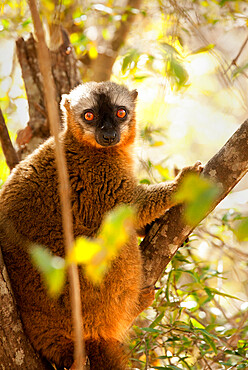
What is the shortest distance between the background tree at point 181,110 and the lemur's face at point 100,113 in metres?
0.29

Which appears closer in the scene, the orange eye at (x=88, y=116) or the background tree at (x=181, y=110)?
the background tree at (x=181, y=110)

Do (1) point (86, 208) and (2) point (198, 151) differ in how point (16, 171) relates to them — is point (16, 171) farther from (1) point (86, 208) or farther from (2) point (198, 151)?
(2) point (198, 151)

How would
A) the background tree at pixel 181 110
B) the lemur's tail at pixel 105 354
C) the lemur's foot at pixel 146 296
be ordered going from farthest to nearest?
the lemur's foot at pixel 146 296 < the background tree at pixel 181 110 < the lemur's tail at pixel 105 354

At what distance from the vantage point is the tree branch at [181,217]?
129 inches

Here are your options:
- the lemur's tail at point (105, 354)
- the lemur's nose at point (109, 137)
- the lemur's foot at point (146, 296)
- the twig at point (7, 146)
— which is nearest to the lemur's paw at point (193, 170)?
the lemur's nose at point (109, 137)

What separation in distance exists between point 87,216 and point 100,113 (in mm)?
1117

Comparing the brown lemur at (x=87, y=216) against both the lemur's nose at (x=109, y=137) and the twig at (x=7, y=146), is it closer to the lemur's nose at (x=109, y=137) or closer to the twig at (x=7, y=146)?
the lemur's nose at (x=109, y=137)

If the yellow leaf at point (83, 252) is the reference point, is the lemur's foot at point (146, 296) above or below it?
below

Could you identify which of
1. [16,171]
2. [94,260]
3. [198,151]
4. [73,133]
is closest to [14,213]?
[16,171]

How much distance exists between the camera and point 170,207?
3707 millimetres

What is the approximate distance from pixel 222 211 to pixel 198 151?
196 cm

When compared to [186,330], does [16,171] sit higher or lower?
higher

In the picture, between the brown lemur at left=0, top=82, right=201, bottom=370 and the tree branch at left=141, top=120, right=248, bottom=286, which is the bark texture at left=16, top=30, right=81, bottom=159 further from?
the tree branch at left=141, top=120, right=248, bottom=286

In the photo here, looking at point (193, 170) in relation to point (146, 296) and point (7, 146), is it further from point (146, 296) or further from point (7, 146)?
point (7, 146)
